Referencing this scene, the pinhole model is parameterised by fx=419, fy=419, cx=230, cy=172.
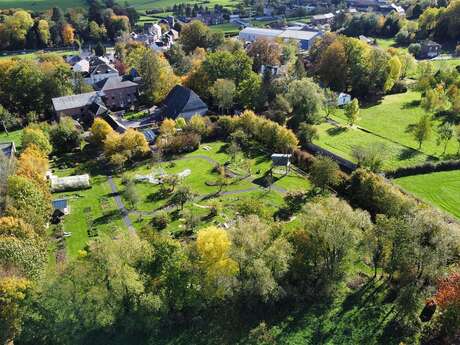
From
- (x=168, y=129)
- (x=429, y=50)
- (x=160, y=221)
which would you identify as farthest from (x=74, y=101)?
(x=429, y=50)

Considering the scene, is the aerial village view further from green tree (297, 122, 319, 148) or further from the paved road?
the paved road

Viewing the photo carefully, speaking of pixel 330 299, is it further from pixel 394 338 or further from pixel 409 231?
pixel 409 231

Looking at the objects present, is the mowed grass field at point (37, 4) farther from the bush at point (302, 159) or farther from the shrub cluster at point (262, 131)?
the bush at point (302, 159)

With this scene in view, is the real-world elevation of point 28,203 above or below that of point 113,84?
below

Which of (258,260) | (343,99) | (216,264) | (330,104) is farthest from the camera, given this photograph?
(343,99)

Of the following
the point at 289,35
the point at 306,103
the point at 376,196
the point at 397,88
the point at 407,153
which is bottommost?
the point at 407,153

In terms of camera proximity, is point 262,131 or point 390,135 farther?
point 390,135

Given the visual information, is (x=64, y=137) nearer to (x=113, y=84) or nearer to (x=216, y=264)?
(x=113, y=84)

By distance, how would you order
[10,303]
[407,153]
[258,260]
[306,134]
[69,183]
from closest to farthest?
1. [10,303]
2. [258,260]
3. [69,183]
4. [407,153]
5. [306,134]
